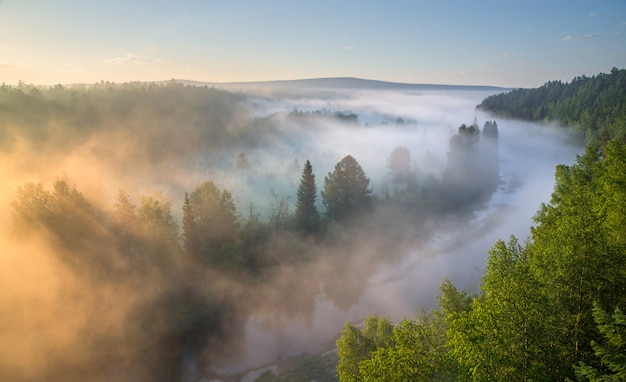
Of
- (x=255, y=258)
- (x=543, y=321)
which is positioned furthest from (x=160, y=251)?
(x=543, y=321)

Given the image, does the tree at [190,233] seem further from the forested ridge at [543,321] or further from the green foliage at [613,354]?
the green foliage at [613,354]

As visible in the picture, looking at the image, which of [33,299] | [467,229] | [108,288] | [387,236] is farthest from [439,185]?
[33,299]

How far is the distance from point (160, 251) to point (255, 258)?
16.1 metres

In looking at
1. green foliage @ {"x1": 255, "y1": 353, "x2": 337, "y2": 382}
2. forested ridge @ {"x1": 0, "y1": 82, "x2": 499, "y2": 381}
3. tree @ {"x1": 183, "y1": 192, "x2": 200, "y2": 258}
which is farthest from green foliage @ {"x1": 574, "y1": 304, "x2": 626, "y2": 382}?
tree @ {"x1": 183, "y1": 192, "x2": 200, "y2": 258}

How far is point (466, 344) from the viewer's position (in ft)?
43.3

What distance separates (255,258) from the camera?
208 feet

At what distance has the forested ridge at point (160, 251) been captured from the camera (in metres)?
43.2

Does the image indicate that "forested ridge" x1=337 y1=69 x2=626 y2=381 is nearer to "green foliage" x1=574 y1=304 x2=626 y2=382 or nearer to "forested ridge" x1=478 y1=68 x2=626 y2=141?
"green foliage" x1=574 y1=304 x2=626 y2=382

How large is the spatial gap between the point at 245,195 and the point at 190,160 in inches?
1715

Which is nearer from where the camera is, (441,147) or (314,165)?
(314,165)

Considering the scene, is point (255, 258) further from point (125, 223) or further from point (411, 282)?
point (411, 282)

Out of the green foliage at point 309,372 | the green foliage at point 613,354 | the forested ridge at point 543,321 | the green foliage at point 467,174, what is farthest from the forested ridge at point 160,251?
the green foliage at point 613,354

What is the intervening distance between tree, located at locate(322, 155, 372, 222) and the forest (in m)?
0.37

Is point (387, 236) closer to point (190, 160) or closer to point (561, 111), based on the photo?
point (190, 160)
